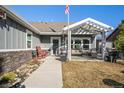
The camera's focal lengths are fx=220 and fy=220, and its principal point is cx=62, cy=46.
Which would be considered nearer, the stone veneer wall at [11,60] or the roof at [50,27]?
the stone veneer wall at [11,60]

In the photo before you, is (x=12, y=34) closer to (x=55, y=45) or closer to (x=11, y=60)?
(x=11, y=60)

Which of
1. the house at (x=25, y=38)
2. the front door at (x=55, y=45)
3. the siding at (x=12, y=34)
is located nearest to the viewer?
the siding at (x=12, y=34)

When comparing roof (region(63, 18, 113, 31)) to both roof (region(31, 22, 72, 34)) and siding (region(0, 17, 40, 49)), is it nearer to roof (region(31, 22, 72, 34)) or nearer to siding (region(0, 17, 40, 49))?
siding (region(0, 17, 40, 49))

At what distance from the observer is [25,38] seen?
15.2 m

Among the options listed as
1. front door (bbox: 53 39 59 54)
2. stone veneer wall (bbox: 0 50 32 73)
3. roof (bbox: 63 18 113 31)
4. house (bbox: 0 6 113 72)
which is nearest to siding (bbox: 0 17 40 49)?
house (bbox: 0 6 113 72)

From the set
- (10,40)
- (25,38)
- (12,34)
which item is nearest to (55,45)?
(25,38)

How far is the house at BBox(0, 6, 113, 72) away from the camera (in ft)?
32.4

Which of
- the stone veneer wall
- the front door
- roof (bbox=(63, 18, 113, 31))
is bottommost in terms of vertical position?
the stone veneer wall

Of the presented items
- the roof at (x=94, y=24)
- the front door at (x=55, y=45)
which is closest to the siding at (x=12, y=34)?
the roof at (x=94, y=24)

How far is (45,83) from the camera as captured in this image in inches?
314

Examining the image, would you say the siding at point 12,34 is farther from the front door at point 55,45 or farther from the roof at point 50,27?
the front door at point 55,45

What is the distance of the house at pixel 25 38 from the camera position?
9.88 meters

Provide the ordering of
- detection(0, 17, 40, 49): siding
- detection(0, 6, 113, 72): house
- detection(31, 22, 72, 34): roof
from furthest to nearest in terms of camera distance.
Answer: detection(31, 22, 72, 34): roof < detection(0, 6, 113, 72): house < detection(0, 17, 40, 49): siding
